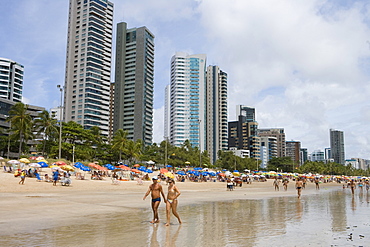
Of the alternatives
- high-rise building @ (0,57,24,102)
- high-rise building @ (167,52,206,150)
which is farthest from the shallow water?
high-rise building @ (167,52,206,150)

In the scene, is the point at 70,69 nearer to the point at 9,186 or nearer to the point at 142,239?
the point at 9,186

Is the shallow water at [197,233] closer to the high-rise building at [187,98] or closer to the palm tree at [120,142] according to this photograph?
the palm tree at [120,142]

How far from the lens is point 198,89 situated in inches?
6880

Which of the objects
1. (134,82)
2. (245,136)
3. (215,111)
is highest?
(134,82)

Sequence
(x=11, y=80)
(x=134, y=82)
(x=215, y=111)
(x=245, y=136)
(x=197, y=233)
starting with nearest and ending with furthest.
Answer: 1. (x=197, y=233)
2. (x=11, y=80)
3. (x=134, y=82)
4. (x=215, y=111)
5. (x=245, y=136)

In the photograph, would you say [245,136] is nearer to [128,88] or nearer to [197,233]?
[128,88]

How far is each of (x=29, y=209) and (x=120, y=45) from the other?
138 metres

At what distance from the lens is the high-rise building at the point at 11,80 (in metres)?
122

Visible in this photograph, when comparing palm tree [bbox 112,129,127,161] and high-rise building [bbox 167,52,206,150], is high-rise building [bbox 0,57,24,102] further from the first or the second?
high-rise building [bbox 167,52,206,150]

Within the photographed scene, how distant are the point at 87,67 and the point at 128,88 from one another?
26575 millimetres

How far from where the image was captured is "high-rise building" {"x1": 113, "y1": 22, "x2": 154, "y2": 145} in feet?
444

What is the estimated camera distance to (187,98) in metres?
173

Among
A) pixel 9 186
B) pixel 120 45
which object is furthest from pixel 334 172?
pixel 9 186

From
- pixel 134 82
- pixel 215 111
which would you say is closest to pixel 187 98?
pixel 215 111
